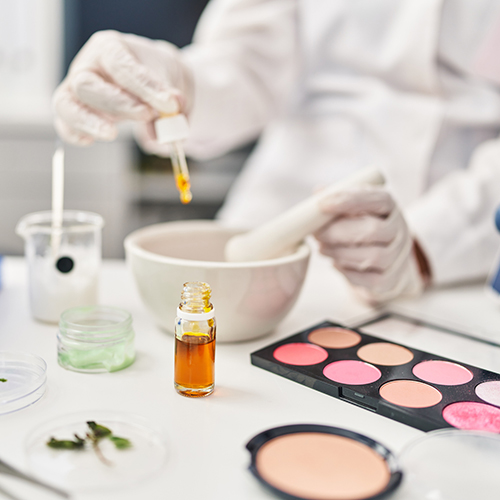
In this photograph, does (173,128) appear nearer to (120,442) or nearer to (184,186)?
(184,186)

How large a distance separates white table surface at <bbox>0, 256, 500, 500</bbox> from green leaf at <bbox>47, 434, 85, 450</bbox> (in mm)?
26

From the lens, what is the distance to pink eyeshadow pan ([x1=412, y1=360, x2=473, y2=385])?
61 cm

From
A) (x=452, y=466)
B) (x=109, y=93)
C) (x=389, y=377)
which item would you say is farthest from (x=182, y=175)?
(x=452, y=466)

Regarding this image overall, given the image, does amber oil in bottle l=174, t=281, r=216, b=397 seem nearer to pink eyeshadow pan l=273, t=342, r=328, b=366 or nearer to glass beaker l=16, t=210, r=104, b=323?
pink eyeshadow pan l=273, t=342, r=328, b=366

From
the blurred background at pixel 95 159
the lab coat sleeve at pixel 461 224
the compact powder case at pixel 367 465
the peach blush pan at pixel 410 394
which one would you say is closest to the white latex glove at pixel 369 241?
the lab coat sleeve at pixel 461 224

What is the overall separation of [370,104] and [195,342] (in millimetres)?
769

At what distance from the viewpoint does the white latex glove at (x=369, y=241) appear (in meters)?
0.79

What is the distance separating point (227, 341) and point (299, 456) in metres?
0.26

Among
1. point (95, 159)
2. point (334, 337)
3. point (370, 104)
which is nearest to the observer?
point (334, 337)

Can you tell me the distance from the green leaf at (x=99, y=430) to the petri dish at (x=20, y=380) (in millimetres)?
92

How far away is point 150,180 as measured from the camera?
256 centimetres

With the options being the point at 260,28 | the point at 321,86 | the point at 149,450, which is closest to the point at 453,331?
the point at 149,450

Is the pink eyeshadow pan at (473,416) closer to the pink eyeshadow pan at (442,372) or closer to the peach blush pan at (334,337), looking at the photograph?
the pink eyeshadow pan at (442,372)

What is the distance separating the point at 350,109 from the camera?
3.92 feet
